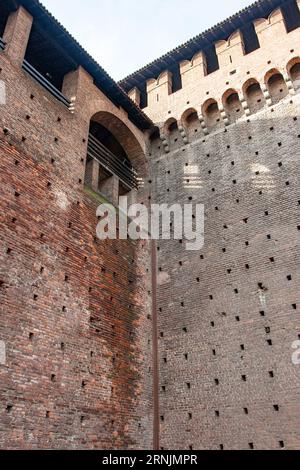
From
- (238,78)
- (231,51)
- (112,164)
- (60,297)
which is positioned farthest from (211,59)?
(60,297)

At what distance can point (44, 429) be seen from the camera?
6785 mm

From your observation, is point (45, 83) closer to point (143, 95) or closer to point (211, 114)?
point (211, 114)

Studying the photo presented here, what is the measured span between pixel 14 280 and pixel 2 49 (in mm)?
5499

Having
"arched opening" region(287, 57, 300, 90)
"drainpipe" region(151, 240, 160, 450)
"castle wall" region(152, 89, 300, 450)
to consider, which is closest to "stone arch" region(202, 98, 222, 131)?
"castle wall" region(152, 89, 300, 450)

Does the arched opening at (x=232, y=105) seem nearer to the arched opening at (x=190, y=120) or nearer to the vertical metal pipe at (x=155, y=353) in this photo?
the arched opening at (x=190, y=120)

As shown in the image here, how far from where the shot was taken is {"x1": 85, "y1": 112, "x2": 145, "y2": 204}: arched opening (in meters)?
11.5

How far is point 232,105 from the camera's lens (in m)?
12.7

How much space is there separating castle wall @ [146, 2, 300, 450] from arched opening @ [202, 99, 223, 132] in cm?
5

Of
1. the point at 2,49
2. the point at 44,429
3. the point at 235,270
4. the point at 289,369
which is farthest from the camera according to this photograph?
the point at 235,270

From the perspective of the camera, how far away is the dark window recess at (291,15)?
502 inches

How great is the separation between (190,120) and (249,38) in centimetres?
331

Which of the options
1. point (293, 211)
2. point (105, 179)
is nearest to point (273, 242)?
point (293, 211)

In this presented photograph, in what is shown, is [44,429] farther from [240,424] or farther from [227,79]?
[227,79]

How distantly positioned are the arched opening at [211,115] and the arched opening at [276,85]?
64.8 inches
